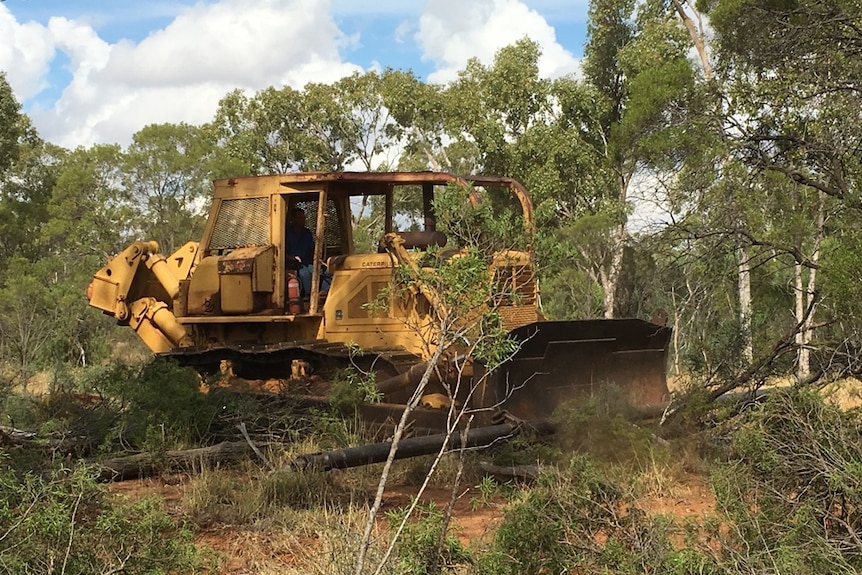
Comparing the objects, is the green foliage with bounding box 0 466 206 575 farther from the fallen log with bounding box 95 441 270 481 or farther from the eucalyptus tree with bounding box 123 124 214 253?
the eucalyptus tree with bounding box 123 124 214 253

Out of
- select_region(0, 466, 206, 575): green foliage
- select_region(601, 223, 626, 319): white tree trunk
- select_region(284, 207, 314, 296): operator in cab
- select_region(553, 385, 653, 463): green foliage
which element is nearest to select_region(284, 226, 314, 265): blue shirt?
select_region(284, 207, 314, 296): operator in cab

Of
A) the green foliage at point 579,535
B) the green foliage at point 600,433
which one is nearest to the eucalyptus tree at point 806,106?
the green foliage at point 600,433

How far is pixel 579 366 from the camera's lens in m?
9.32

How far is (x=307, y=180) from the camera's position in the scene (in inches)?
400

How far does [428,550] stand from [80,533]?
158 centimetres

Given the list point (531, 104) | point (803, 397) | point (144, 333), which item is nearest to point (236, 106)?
point (531, 104)

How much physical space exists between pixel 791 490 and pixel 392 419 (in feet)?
13.6

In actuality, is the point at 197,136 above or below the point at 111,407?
above

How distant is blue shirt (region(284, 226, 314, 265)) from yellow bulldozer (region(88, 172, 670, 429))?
0.06 m

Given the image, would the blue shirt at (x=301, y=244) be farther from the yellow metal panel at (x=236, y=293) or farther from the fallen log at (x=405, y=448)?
the fallen log at (x=405, y=448)

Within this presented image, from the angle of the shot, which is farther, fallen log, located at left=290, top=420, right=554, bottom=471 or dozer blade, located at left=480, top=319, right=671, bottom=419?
dozer blade, located at left=480, top=319, right=671, bottom=419

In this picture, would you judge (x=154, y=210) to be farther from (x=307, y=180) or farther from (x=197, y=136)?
(x=307, y=180)

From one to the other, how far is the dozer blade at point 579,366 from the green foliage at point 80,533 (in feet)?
13.6

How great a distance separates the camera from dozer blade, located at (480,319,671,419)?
875 centimetres
